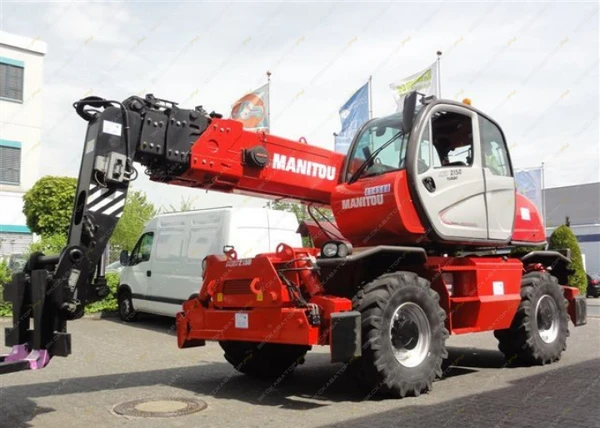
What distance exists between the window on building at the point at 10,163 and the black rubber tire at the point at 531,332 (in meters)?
25.2

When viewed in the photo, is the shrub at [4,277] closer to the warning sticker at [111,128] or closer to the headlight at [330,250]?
the warning sticker at [111,128]

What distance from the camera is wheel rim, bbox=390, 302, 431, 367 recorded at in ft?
23.3

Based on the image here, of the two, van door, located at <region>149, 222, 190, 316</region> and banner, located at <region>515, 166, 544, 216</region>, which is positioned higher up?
banner, located at <region>515, 166, 544, 216</region>

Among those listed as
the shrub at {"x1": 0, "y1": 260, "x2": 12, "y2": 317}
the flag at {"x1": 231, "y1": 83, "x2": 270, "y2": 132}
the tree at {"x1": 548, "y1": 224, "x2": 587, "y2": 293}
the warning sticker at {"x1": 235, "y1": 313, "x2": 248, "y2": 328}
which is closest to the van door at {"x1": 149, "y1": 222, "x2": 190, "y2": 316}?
the shrub at {"x1": 0, "y1": 260, "x2": 12, "y2": 317}

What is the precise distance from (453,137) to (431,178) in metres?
1.15

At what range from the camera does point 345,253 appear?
6.83 meters

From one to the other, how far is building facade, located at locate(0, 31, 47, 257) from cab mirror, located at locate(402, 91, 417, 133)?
2425 centimetres

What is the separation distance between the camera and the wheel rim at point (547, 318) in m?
9.41

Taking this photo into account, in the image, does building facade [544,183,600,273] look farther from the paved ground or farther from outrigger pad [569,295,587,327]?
the paved ground

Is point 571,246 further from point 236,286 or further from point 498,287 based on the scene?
point 236,286

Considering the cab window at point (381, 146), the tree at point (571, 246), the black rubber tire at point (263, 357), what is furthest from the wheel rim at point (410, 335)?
the tree at point (571, 246)

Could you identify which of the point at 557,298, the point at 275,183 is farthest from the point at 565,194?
the point at 275,183

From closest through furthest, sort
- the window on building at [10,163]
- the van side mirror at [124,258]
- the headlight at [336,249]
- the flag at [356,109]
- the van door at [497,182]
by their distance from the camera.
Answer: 1. the headlight at [336,249]
2. the van door at [497,182]
3. the van side mirror at [124,258]
4. the flag at [356,109]
5. the window on building at [10,163]

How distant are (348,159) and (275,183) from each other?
130 centimetres
